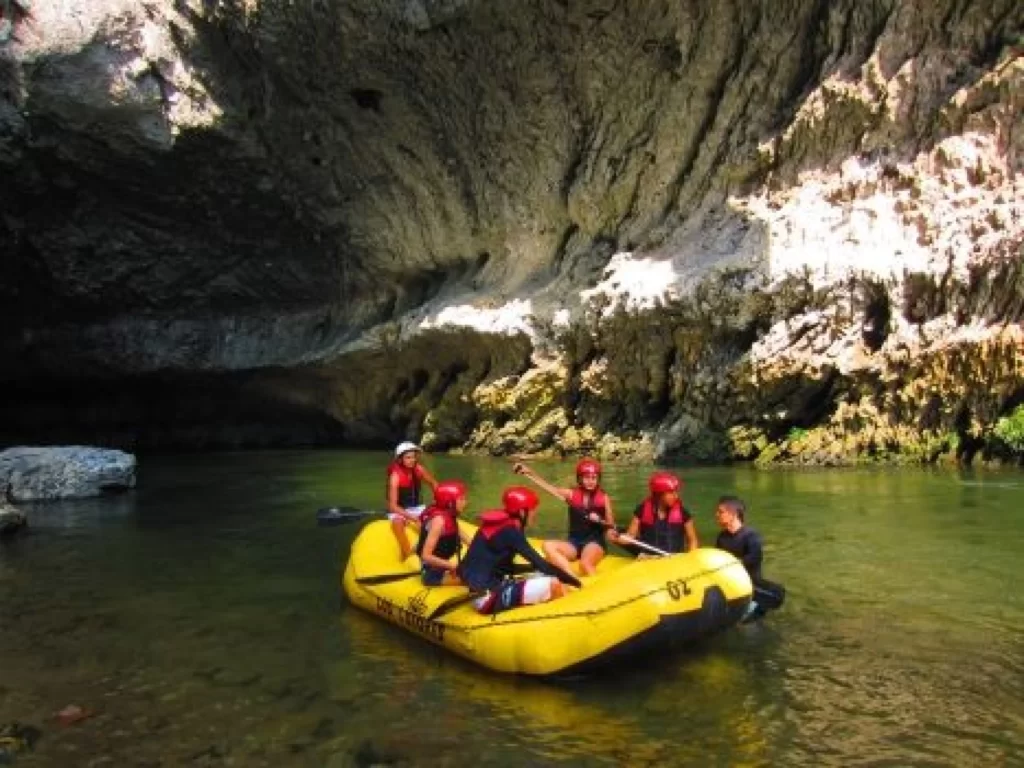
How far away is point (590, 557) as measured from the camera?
26.1 feet

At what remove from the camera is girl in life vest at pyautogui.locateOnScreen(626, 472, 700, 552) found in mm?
7898

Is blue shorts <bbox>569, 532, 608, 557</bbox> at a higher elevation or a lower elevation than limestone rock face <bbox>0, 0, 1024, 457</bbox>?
lower

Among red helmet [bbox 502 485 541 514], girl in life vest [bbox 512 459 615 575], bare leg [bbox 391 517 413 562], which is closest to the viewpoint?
red helmet [bbox 502 485 541 514]

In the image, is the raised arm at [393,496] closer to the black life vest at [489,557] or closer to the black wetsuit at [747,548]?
the black life vest at [489,557]

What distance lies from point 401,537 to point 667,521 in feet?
7.86

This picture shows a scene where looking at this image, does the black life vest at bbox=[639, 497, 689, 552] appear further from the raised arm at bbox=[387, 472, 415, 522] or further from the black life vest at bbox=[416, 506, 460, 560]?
the raised arm at bbox=[387, 472, 415, 522]

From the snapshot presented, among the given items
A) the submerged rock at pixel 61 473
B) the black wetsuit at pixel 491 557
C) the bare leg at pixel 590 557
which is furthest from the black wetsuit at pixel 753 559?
the submerged rock at pixel 61 473

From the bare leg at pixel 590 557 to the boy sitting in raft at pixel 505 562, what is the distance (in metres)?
1.00

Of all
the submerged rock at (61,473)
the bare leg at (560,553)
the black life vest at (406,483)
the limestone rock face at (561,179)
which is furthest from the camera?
the limestone rock face at (561,179)

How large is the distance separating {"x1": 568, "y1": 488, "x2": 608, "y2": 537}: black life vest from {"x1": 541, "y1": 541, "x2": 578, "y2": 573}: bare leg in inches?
12.2

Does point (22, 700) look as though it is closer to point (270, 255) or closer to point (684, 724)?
point (684, 724)

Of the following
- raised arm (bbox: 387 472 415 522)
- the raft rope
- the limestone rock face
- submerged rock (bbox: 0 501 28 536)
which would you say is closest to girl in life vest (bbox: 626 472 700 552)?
the raft rope

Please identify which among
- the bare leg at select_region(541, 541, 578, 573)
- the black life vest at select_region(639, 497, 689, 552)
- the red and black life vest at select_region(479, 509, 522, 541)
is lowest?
the bare leg at select_region(541, 541, 578, 573)

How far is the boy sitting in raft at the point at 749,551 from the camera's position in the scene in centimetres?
721
